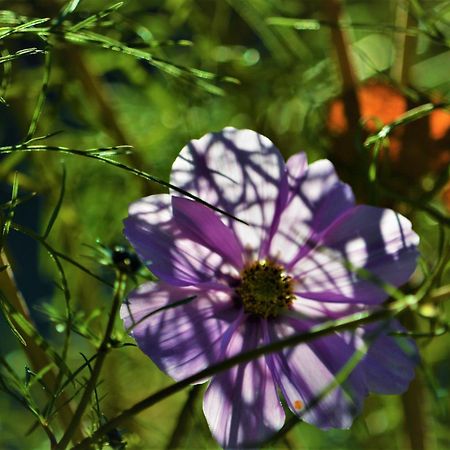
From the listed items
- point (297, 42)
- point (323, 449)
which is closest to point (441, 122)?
point (297, 42)

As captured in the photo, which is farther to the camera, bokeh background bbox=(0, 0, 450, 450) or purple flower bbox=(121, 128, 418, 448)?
bokeh background bbox=(0, 0, 450, 450)

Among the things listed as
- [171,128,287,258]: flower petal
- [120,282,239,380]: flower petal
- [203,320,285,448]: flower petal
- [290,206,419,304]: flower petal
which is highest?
[171,128,287,258]: flower petal

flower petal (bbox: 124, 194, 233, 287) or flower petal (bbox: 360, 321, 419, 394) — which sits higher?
flower petal (bbox: 124, 194, 233, 287)

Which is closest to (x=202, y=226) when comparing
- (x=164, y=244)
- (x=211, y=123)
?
(x=164, y=244)

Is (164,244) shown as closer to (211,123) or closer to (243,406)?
(243,406)

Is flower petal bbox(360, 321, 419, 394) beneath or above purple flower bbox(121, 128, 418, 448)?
beneath

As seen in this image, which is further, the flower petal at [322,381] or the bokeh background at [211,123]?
the bokeh background at [211,123]

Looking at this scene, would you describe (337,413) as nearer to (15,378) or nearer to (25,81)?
(15,378)
